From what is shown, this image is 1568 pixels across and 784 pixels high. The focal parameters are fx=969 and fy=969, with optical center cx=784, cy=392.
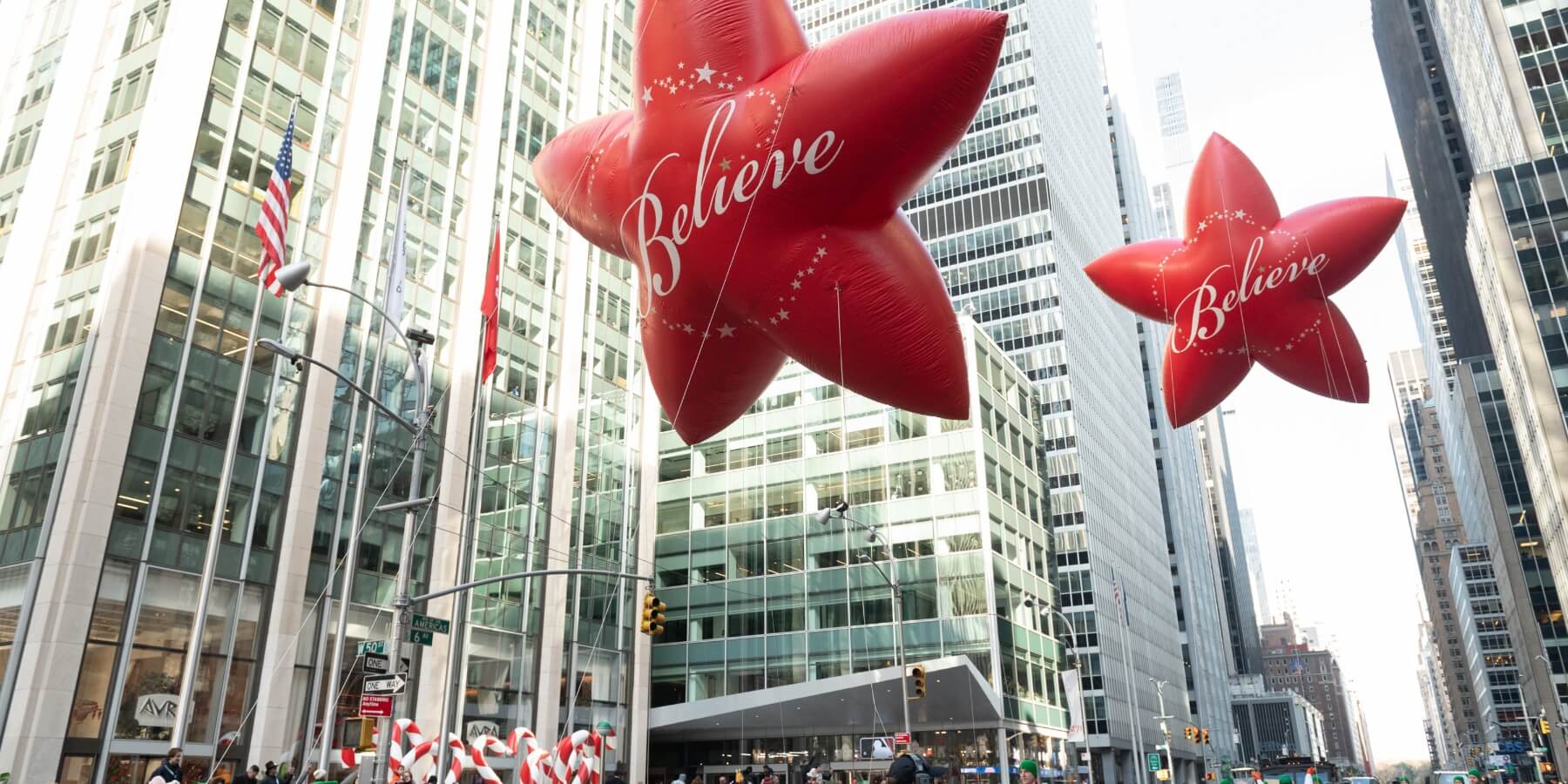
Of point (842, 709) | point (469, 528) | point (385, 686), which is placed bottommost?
point (385, 686)

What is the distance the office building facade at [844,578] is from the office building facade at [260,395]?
7042 millimetres

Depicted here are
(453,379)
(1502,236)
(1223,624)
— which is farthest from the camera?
(1223,624)

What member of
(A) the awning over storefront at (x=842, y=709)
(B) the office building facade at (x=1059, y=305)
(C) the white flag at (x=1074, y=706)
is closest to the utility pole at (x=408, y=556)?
(A) the awning over storefront at (x=842, y=709)

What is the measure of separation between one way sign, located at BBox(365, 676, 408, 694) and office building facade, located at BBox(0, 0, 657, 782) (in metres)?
6.25

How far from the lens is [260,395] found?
1131 inches

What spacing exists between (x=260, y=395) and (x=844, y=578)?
27.0m

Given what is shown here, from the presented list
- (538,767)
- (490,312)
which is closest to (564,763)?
(538,767)

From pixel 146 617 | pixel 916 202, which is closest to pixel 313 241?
pixel 146 617

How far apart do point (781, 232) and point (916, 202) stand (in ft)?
309

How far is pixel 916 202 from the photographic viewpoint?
9969cm

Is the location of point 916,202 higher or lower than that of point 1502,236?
higher

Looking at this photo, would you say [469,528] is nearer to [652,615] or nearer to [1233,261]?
[652,615]

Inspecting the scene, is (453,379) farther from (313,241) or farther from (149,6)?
(149,6)

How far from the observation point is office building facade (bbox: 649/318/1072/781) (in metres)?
44.8
